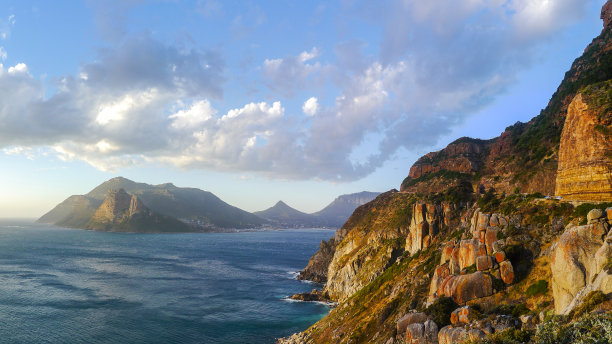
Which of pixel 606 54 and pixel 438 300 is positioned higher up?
pixel 606 54

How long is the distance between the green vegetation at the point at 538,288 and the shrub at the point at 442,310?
7094 mm

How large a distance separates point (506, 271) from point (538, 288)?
11.7ft

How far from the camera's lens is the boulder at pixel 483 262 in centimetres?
3706

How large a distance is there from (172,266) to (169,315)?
81.9 metres

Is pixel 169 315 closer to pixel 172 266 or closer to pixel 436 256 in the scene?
pixel 436 256

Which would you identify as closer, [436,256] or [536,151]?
[436,256]

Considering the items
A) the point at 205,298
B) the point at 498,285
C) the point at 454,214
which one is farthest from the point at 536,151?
the point at 205,298

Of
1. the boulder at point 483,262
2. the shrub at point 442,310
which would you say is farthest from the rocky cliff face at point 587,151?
the shrub at point 442,310

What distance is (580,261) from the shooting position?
88.7 ft

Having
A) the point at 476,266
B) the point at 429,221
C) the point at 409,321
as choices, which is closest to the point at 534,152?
the point at 429,221

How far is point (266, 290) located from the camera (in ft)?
378

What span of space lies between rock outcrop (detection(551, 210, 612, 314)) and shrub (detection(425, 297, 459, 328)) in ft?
33.9

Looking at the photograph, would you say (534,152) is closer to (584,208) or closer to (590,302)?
(584,208)

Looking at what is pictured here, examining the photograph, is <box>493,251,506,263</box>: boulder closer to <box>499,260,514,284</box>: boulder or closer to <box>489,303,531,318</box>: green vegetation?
<box>499,260,514,284</box>: boulder
